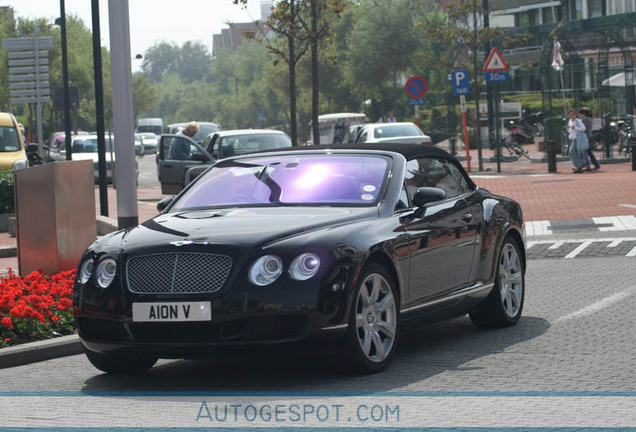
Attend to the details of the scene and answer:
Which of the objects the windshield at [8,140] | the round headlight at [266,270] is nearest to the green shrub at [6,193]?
the windshield at [8,140]

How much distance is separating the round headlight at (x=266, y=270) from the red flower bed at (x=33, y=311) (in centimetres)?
260

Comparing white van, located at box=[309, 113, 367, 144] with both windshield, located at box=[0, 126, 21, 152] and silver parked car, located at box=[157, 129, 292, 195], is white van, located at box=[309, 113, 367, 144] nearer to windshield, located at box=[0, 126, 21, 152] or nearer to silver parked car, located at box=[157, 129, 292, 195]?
windshield, located at box=[0, 126, 21, 152]

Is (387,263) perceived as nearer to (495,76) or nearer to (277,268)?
(277,268)

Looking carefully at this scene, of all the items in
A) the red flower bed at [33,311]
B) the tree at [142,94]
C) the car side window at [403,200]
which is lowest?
the red flower bed at [33,311]

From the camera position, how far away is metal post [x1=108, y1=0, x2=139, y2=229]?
11.4 m

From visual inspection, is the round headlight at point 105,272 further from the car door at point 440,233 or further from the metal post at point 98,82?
the metal post at point 98,82

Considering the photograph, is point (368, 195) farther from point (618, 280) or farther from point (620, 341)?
point (618, 280)

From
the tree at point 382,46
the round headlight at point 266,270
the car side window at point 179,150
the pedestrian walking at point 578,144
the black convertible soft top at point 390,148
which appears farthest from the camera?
the tree at point 382,46

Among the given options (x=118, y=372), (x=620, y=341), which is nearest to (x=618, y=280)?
(x=620, y=341)

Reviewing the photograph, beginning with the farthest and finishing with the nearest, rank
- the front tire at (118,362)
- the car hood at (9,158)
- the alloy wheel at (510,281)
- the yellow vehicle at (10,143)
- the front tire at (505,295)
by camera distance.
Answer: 1. the yellow vehicle at (10,143)
2. the car hood at (9,158)
3. the alloy wheel at (510,281)
4. the front tire at (505,295)
5. the front tire at (118,362)

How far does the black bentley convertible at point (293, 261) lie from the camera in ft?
22.9

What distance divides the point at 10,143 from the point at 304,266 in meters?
19.8

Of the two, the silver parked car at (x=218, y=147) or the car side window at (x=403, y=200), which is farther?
the silver parked car at (x=218, y=147)

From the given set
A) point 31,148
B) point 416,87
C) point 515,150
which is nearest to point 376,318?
point 31,148
